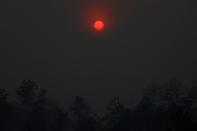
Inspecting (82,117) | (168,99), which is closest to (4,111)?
(82,117)

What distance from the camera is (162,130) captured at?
123ft

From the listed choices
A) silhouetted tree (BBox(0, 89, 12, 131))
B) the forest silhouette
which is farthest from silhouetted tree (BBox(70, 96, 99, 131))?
silhouetted tree (BBox(0, 89, 12, 131))

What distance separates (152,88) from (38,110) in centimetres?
1369

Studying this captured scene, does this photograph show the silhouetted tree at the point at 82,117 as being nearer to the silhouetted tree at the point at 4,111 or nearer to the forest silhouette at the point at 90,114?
the forest silhouette at the point at 90,114

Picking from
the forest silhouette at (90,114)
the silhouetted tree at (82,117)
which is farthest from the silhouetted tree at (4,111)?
the silhouetted tree at (82,117)

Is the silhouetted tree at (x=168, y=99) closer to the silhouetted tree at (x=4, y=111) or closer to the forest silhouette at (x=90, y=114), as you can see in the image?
the forest silhouette at (x=90, y=114)

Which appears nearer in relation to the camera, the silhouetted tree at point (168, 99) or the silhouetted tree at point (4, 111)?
the silhouetted tree at point (168, 99)

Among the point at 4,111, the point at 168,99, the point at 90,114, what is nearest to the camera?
the point at 168,99

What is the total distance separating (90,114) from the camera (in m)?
73.6

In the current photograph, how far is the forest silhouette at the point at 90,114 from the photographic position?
4061cm

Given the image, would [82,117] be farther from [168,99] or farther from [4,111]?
[168,99]

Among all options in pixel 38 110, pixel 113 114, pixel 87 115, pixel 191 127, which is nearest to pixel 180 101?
pixel 113 114

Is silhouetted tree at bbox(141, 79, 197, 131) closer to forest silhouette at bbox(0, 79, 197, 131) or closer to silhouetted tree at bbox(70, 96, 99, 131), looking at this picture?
forest silhouette at bbox(0, 79, 197, 131)

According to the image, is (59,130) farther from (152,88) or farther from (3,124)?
(152,88)
